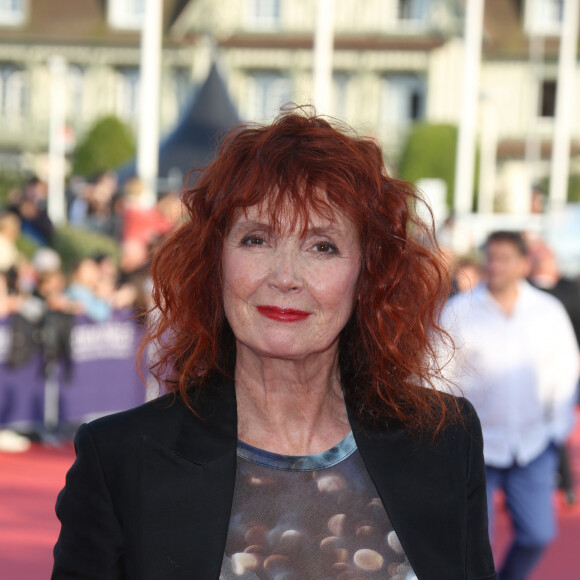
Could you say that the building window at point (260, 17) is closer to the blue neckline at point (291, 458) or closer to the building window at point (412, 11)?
the building window at point (412, 11)

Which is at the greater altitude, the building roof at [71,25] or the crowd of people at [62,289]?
the building roof at [71,25]

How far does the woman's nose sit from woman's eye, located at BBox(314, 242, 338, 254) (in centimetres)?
6

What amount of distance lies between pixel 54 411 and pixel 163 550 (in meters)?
8.25

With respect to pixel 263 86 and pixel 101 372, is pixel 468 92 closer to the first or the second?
pixel 101 372

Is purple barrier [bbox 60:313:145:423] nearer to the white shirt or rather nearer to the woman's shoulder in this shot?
the white shirt

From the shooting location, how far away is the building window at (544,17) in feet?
144

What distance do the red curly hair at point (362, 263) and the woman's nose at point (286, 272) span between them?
8cm

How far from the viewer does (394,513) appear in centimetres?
242

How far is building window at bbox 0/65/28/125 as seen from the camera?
43.9 m

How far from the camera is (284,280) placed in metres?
2.42

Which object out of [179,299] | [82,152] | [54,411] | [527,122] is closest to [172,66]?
[82,152]

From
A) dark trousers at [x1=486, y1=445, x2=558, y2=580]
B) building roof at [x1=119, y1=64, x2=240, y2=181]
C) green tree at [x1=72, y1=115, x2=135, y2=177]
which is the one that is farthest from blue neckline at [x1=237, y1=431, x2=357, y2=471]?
green tree at [x1=72, y1=115, x2=135, y2=177]

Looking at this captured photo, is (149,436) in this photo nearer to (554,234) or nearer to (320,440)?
(320,440)

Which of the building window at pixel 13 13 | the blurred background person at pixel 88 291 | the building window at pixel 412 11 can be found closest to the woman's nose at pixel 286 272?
the blurred background person at pixel 88 291
